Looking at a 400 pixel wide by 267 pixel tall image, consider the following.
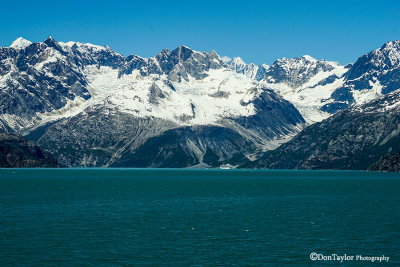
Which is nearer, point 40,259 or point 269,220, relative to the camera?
point 40,259

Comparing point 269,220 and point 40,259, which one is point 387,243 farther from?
point 40,259

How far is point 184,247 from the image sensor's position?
3728 inches

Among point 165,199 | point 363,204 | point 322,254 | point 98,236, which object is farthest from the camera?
point 165,199

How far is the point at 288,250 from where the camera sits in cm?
9231

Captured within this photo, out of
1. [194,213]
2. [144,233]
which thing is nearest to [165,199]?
[194,213]

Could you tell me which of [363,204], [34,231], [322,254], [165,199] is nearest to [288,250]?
[322,254]

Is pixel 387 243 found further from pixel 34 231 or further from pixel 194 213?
pixel 34 231

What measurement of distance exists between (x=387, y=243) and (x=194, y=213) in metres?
58.3

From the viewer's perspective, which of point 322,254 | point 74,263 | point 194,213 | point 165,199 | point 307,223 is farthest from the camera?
point 165,199

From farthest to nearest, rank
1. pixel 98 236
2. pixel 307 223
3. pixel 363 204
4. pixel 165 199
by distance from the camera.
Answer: pixel 165 199, pixel 363 204, pixel 307 223, pixel 98 236

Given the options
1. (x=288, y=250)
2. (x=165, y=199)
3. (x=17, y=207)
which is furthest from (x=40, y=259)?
(x=165, y=199)

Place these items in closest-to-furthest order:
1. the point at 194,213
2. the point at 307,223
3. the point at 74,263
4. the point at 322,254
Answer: the point at 74,263
the point at 322,254
the point at 307,223
the point at 194,213

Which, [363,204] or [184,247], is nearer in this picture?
[184,247]

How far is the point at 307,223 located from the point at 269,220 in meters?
10.0
